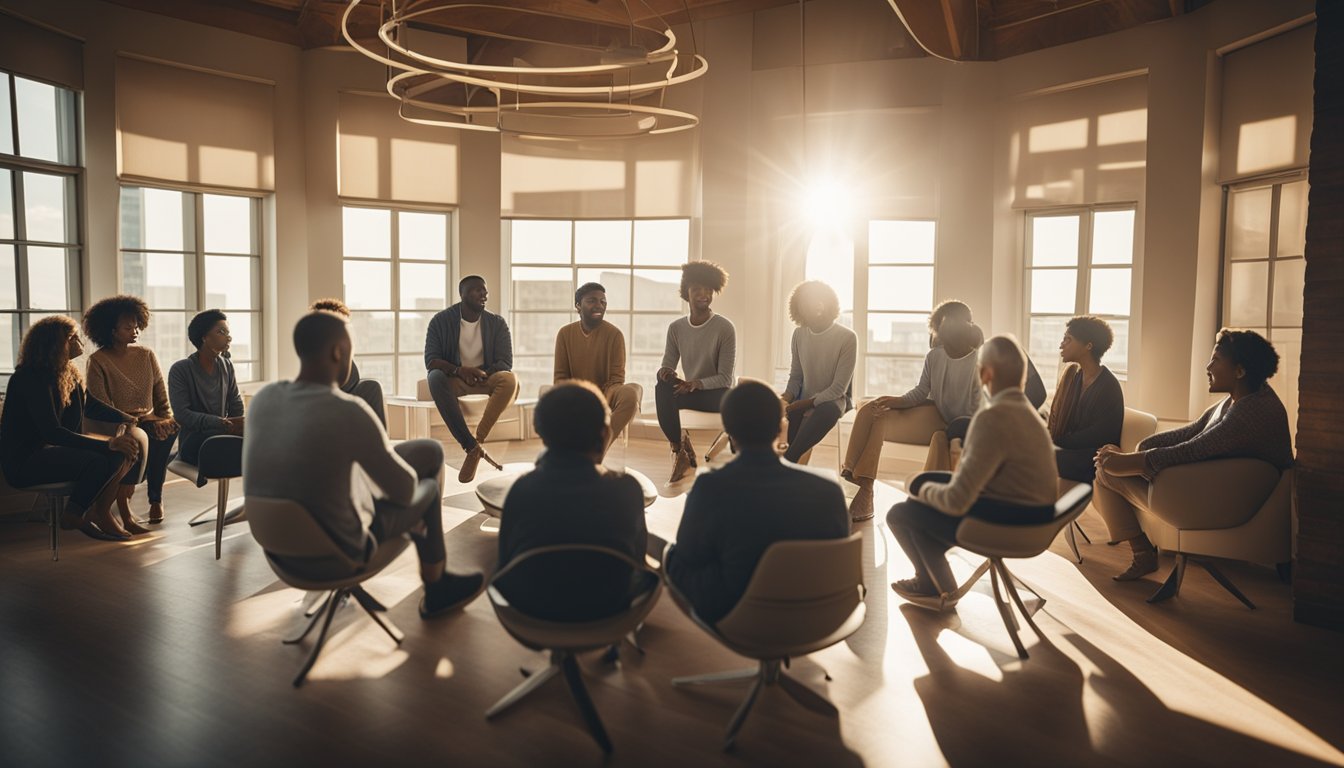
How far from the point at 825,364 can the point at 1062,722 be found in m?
3.08

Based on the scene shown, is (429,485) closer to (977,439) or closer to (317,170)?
(977,439)

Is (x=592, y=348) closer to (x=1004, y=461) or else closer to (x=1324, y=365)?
(x=1004, y=461)

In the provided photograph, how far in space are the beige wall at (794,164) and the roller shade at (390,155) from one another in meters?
0.10

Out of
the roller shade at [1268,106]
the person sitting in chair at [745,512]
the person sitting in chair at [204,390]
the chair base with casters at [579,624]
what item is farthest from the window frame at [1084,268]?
the person sitting in chair at [204,390]

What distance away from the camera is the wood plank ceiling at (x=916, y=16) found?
5965 millimetres

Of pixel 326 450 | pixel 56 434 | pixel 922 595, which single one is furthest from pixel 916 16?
pixel 56 434

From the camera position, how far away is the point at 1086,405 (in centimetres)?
451

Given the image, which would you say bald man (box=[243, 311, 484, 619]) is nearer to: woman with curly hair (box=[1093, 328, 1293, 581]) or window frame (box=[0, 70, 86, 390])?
woman with curly hair (box=[1093, 328, 1293, 581])

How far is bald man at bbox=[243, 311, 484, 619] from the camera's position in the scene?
2.80 m

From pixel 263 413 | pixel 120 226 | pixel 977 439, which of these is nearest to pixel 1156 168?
pixel 977 439

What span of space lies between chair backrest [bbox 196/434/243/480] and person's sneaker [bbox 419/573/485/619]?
1.46 metres

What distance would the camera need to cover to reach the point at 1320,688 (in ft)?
9.90

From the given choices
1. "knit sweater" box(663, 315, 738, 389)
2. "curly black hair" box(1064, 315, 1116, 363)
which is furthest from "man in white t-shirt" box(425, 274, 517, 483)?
"curly black hair" box(1064, 315, 1116, 363)

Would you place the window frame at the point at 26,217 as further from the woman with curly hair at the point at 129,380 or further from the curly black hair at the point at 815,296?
the curly black hair at the point at 815,296
